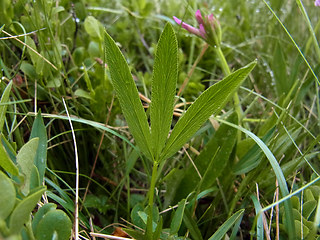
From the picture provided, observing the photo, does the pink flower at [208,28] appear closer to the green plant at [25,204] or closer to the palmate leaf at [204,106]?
the palmate leaf at [204,106]

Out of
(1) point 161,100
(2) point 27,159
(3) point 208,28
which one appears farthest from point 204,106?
Answer: (3) point 208,28

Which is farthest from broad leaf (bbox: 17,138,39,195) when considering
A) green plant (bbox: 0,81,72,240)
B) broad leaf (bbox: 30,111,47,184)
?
broad leaf (bbox: 30,111,47,184)

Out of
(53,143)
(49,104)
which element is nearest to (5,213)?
(53,143)

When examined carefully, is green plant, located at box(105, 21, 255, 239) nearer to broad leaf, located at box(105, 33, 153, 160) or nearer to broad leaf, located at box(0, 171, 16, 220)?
broad leaf, located at box(105, 33, 153, 160)

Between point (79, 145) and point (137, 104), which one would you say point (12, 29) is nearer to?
point (79, 145)

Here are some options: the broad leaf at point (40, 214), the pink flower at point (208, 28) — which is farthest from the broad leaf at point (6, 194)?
the pink flower at point (208, 28)

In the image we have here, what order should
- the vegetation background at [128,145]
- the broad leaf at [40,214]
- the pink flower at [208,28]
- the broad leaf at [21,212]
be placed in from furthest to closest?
the pink flower at [208,28] < the vegetation background at [128,145] < the broad leaf at [40,214] < the broad leaf at [21,212]
